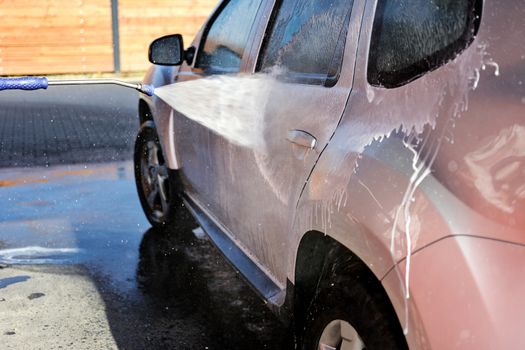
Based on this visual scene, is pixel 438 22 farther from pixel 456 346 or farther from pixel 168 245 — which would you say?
pixel 168 245

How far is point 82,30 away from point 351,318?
14.9 metres

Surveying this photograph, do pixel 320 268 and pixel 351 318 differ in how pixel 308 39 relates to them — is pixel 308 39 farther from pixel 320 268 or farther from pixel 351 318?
pixel 351 318

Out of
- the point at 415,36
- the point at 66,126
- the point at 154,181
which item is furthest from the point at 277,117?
the point at 66,126

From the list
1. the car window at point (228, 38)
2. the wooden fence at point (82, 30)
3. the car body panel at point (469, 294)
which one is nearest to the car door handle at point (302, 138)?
the car body panel at point (469, 294)

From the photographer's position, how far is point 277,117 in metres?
2.65

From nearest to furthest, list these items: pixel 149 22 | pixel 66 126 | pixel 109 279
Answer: pixel 109 279
pixel 66 126
pixel 149 22

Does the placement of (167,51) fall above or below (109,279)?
above

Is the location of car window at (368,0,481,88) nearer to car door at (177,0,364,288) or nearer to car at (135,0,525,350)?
car at (135,0,525,350)

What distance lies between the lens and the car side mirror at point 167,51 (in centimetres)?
404

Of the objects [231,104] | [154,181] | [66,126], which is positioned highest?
[231,104]

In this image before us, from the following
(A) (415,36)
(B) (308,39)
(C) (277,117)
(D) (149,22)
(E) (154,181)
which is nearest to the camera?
(A) (415,36)

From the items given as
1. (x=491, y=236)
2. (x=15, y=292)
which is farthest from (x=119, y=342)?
(x=491, y=236)

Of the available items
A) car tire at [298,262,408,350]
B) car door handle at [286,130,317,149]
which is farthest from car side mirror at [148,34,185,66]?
car tire at [298,262,408,350]

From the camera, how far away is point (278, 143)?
8.56 ft
